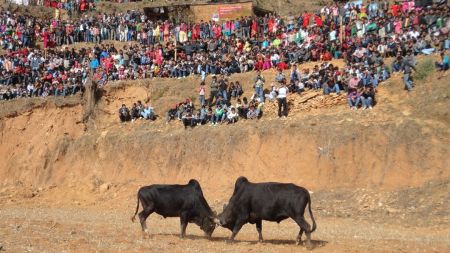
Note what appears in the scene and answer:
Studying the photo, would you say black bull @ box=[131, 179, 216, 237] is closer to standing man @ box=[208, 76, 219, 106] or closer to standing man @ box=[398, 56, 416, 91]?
→ standing man @ box=[398, 56, 416, 91]

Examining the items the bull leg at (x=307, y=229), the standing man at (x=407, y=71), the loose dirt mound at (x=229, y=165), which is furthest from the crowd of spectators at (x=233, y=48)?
the bull leg at (x=307, y=229)

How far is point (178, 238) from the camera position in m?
22.0

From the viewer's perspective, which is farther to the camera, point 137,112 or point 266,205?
point 137,112

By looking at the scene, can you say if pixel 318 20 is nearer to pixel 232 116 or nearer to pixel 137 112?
pixel 232 116

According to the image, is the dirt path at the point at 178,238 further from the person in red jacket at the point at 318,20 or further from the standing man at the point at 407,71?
the person in red jacket at the point at 318,20

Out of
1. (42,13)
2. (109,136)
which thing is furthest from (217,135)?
(42,13)

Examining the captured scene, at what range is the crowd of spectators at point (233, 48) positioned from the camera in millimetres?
35781

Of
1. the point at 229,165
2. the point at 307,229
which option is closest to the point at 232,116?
the point at 229,165

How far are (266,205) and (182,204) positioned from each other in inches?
127

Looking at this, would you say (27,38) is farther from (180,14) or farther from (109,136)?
(109,136)

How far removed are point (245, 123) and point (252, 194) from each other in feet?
51.4

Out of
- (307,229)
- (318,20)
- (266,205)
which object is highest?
(318,20)

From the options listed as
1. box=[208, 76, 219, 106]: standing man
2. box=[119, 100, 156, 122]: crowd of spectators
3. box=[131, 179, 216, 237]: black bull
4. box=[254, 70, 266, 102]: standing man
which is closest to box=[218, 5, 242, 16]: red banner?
box=[119, 100, 156, 122]: crowd of spectators

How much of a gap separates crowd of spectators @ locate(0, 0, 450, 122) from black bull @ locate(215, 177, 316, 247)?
1449cm
